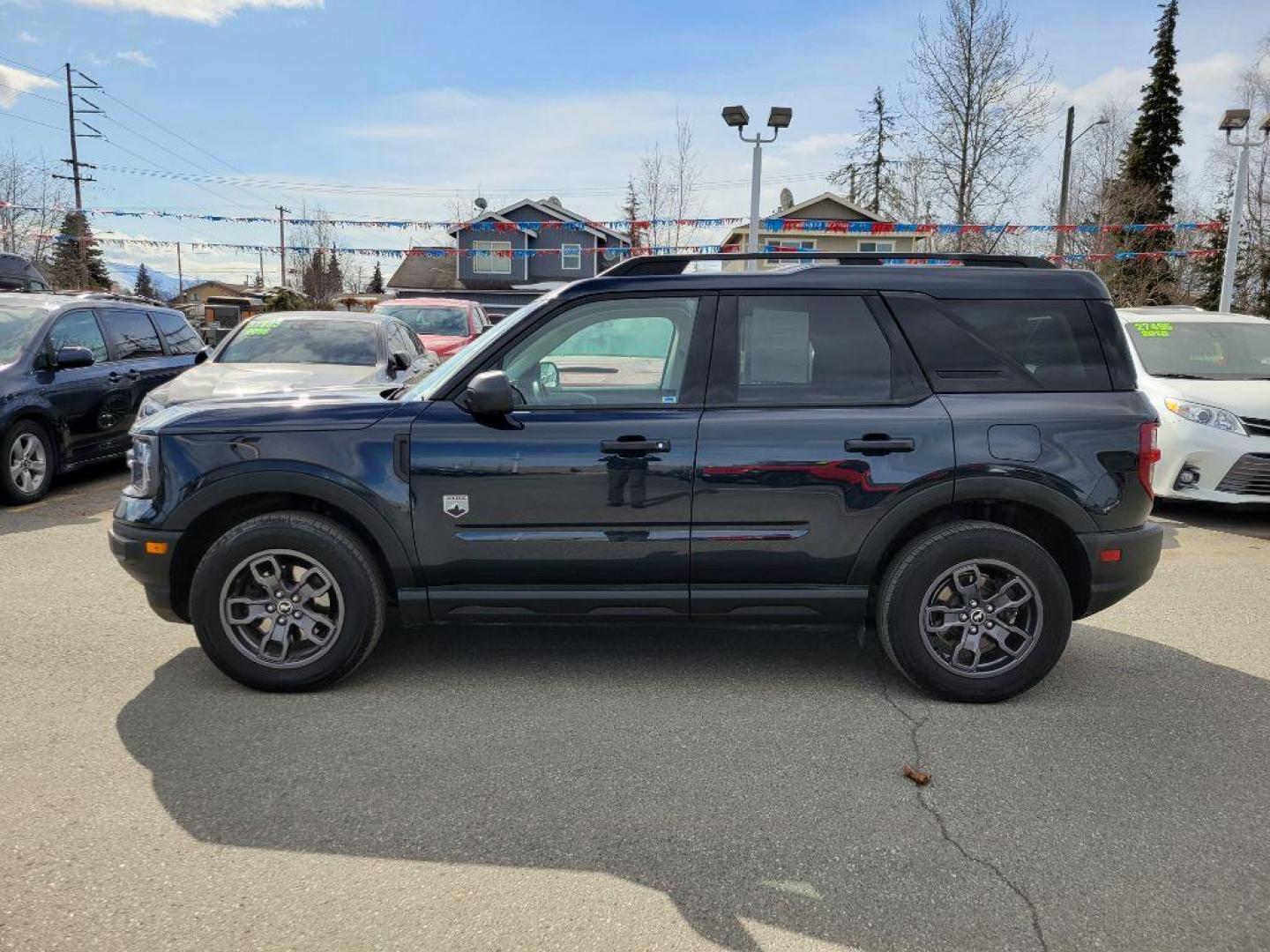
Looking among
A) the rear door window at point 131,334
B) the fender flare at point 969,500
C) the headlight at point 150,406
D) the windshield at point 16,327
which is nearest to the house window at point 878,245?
the rear door window at point 131,334

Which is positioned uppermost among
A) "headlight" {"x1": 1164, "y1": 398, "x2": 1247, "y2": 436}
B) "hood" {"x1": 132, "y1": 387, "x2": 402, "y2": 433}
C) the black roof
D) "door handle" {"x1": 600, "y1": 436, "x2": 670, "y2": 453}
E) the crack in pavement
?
the black roof

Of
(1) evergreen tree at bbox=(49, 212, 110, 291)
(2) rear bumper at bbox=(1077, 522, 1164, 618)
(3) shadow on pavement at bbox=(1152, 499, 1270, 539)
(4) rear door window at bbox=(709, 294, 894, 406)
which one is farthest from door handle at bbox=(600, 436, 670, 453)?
(1) evergreen tree at bbox=(49, 212, 110, 291)

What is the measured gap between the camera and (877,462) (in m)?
3.80

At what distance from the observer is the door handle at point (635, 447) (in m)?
3.77

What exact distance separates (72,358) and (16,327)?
820 mm

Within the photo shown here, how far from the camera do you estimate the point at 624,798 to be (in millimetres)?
3096

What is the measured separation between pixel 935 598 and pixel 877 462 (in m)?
0.65

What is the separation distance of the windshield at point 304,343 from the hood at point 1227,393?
23.4 ft

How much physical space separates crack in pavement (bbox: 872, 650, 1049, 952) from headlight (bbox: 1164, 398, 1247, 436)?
4.83 m

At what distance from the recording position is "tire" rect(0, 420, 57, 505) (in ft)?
24.5

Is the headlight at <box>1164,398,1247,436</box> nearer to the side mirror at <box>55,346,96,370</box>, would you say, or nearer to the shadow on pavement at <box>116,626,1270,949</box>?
the shadow on pavement at <box>116,626,1270,949</box>

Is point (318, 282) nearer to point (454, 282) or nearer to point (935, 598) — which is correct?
point (454, 282)

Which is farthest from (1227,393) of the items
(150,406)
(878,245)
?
(878,245)

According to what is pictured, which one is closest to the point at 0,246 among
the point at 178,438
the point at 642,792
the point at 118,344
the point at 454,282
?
the point at 454,282
